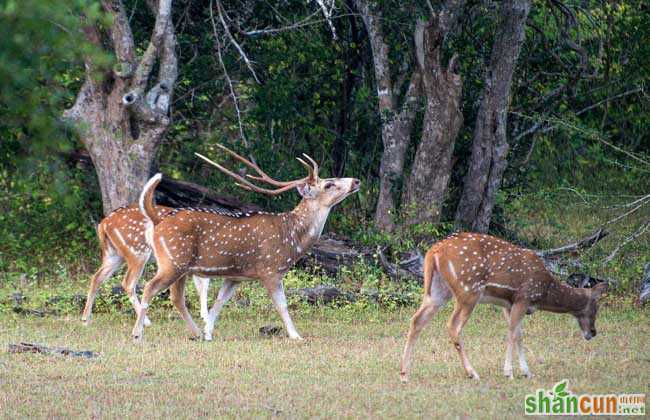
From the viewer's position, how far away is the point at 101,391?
871cm

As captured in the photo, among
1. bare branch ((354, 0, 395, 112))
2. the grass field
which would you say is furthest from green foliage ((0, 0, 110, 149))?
bare branch ((354, 0, 395, 112))

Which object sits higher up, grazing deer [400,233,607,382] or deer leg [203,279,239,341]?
grazing deer [400,233,607,382]

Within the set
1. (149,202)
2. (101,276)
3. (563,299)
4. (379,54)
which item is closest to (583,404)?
(563,299)

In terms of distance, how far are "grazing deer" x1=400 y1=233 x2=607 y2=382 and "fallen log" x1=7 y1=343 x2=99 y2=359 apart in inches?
115

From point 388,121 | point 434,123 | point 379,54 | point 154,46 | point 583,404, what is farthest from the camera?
point 388,121

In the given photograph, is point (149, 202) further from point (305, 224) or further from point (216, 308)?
point (305, 224)

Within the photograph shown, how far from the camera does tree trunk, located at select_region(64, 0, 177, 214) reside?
13883 millimetres

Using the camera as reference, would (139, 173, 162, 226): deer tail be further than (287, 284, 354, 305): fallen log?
No

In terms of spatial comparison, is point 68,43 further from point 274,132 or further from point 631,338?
point 274,132

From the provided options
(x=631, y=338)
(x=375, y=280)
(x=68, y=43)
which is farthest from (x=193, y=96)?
(x=68, y=43)

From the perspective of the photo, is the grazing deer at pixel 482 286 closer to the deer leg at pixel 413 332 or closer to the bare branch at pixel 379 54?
the deer leg at pixel 413 332

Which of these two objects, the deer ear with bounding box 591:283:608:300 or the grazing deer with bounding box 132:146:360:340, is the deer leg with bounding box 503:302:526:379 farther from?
the grazing deer with bounding box 132:146:360:340

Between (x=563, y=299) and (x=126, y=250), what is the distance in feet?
16.0

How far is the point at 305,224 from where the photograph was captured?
11883 millimetres
